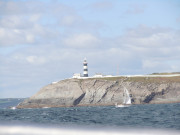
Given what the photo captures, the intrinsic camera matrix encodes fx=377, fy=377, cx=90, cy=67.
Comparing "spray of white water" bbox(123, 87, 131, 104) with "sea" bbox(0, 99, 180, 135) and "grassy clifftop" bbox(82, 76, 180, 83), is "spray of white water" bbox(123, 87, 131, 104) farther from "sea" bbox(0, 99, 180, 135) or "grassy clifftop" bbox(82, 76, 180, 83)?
"sea" bbox(0, 99, 180, 135)

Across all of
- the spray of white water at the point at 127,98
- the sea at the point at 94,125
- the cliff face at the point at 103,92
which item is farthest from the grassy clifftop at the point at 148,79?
the sea at the point at 94,125

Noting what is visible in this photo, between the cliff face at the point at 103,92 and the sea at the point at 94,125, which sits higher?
the cliff face at the point at 103,92

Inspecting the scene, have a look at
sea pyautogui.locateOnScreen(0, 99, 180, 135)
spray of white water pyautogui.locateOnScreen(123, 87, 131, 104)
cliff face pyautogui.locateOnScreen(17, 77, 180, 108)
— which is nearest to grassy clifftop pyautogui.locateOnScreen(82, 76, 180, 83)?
cliff face pyautogui.locateOnScreen(17, 77, 180, 108)

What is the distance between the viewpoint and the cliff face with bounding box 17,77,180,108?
141 m

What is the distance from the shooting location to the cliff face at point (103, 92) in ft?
463

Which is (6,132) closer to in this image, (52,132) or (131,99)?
(52,132)

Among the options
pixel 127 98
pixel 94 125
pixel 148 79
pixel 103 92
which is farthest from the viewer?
pixel 148 79

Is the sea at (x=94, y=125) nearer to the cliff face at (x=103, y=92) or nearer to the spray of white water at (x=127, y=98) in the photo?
the spray of white water at (x=127, y=98)

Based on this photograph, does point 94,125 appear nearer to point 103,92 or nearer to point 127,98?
point 127,98

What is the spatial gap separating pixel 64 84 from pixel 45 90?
7.97 m

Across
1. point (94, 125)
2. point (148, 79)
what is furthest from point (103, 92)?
point (94, 125)

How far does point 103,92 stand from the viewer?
143 m

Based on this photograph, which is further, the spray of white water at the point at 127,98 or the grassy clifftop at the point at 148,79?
the grassy clifftop at the point at 148,79

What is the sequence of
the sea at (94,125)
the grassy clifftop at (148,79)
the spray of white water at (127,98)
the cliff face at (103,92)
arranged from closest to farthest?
the sea at (94,125) → the spray of white water at (127,98) → the cliff face at (103,92) → the grassy clifftop at (148,79)
